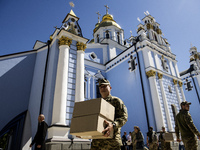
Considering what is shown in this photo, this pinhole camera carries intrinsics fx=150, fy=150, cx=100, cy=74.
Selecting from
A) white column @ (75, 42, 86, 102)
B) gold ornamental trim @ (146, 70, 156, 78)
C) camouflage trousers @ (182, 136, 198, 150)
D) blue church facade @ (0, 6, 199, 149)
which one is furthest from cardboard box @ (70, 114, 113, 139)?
gold ornamental trim @ (146, 70, 156, 78)

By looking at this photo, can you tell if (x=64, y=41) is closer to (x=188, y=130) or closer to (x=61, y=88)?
(x=61, y=88)

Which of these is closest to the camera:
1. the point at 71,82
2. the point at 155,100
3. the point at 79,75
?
the point at 71,82

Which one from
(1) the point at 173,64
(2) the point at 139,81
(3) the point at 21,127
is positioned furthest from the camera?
(1) the point at 173,64

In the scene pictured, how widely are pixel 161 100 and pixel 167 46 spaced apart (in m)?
8.36

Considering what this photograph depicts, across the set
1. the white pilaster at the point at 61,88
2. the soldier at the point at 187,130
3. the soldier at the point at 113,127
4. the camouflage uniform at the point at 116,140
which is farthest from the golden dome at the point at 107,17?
the camouflage uniform at the point at 116,140

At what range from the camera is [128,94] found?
48.6 feet

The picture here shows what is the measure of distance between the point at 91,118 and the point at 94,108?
5.9 inches

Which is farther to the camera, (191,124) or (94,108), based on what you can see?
(191,124)

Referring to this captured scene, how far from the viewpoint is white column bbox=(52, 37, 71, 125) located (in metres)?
6.47

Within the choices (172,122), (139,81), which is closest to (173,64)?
(139,81)

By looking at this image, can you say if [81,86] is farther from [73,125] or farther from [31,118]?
[73,125]

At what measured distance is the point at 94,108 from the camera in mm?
2217

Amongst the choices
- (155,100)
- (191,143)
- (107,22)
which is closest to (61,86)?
(191,143)

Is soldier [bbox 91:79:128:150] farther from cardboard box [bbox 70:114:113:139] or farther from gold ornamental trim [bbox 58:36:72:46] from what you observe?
gold ornamental trim [bbox 58:36:72:46]
